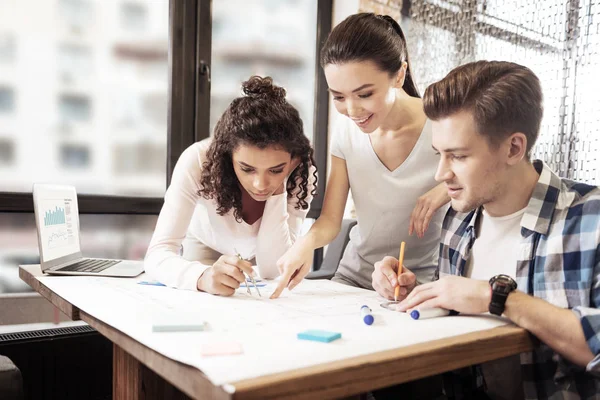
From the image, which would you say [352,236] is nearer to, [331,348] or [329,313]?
[329,313]

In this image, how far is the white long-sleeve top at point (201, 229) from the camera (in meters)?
1.43

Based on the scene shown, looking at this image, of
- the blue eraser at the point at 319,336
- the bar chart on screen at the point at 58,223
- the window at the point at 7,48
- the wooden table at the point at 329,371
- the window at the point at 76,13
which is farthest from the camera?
the window at the point at 76,13

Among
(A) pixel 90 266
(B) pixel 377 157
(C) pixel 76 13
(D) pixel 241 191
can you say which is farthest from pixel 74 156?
(B) pixel 377 157

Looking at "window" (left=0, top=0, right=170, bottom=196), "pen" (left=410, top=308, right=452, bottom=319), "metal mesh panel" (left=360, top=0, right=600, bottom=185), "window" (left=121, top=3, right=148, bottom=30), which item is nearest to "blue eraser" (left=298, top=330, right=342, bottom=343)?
"pen" (left=410, top=308, right=452, bottom=319)

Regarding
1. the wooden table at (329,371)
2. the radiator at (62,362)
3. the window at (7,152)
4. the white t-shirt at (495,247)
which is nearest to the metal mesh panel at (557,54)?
the white t-shirt at (495,247)

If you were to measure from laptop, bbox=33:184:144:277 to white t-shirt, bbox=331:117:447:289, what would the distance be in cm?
71

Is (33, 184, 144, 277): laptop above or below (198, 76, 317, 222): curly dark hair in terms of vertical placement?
below

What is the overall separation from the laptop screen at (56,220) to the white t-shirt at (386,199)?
954 mm

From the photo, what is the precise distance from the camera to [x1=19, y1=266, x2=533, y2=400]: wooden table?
2.19 feet

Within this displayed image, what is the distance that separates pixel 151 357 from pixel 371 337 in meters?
0.35

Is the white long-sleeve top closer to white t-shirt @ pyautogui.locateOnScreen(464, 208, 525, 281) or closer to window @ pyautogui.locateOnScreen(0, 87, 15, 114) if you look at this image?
white t-shirt @ pyautogui.locateOnScreen(464, 208, 525, 281)

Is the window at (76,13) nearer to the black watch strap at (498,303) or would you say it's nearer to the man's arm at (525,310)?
the man's arm at (525,310)

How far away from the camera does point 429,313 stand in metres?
1.06

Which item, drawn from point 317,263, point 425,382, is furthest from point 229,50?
point 425,382
